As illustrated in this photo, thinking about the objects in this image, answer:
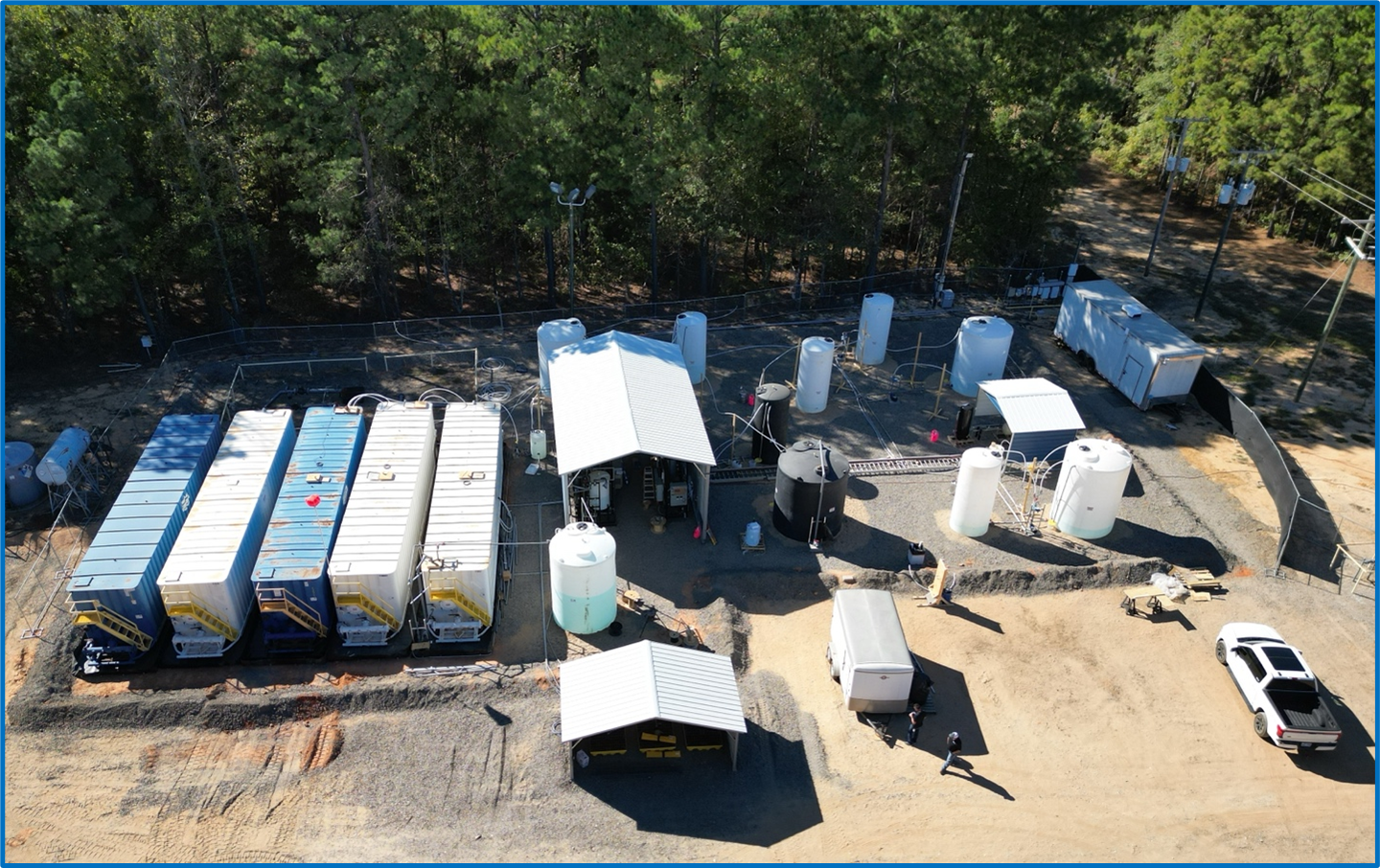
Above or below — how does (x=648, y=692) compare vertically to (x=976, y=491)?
below

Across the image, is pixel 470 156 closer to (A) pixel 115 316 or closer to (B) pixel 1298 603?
(A) pixel 115 316

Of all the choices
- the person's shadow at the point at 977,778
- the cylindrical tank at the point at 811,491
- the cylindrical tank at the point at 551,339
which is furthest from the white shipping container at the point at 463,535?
the person's shadow at the point at 977,778

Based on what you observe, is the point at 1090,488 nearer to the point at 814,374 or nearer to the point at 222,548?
the point at 814,374

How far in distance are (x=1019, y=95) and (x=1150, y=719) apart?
26868 mm

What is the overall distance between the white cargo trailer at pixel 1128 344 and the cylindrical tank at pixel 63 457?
35340mm

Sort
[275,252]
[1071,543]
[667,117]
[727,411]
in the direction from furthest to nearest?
[275,252]
[667,117]
[727,411]
[1071,543]

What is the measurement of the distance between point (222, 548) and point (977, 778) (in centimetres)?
1849

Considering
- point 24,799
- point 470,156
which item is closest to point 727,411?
point 470,156

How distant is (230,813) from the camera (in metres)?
18.8

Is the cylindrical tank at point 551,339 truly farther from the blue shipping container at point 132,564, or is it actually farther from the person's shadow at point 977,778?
the person's shadow at point 977,778

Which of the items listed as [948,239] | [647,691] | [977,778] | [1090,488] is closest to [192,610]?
[647,691]

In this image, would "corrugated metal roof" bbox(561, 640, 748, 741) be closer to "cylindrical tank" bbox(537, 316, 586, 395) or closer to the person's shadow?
the person's shadow

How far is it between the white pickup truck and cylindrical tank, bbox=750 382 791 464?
13429 mm

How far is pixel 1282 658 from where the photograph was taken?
21.7 meters
